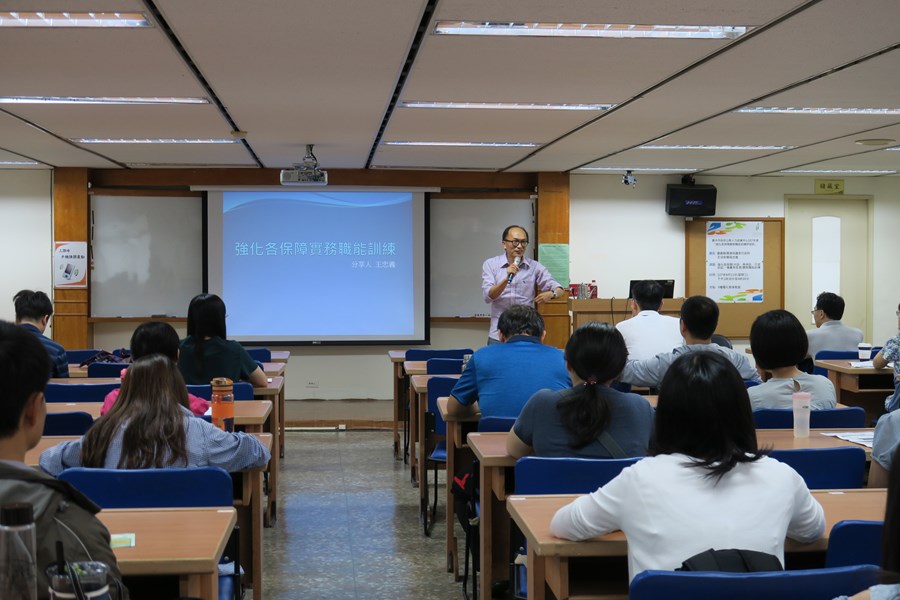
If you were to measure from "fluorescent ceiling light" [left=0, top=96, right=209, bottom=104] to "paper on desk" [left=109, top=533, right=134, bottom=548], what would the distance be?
13.4 feet

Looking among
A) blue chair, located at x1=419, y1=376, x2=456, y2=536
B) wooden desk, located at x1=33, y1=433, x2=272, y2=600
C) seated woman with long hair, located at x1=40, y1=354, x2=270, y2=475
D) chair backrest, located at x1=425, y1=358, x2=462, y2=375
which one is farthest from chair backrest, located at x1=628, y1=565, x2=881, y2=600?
chair backrest, located at x1=425, y1=358, x2=462, y2=375

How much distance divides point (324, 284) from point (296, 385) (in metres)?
1.14

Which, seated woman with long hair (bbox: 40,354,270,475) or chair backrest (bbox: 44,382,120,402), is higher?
seated woman with long hair (bbox: 40,354,270,475)

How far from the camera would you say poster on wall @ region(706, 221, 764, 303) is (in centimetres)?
1041

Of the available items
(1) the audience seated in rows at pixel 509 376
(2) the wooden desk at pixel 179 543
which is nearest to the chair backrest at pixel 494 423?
(1) the audience seated in rows at pixel 509 376

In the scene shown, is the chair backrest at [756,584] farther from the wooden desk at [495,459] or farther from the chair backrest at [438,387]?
the chair backrest at [438,387]

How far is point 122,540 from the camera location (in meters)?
2.13

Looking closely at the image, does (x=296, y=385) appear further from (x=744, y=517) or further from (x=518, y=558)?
(x=744, y=517)

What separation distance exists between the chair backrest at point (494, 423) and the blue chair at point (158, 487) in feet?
4.38

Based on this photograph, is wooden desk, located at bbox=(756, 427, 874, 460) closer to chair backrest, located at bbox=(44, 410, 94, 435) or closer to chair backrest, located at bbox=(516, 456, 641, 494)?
chair backrest, located at bbox=(516, 456, 641, 494)

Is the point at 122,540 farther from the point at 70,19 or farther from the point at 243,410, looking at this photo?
the point at 70,19

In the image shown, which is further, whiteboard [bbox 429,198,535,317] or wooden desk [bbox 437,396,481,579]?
whiteboard [bbox 429,198,535,317]

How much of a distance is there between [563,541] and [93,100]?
4764mm

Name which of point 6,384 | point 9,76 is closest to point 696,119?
point 9,76
